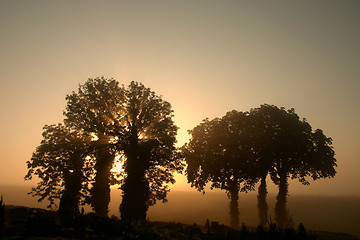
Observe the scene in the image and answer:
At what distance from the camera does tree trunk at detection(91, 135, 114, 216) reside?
36547mm

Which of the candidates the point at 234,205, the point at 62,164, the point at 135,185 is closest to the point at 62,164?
the point at 62,164

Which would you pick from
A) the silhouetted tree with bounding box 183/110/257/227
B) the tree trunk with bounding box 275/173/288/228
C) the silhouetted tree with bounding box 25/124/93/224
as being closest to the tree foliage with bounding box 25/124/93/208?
the silhouetted tree with bounding box 25/124/93/224

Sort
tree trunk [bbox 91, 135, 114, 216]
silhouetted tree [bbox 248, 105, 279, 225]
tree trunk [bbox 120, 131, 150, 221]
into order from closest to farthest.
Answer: tree trunk [bbox 120, 131, 150, 221] < tree trunk [bbox 91, 135, 114, 216] < silhouetted tree [bbox 248, 105, 279, 225]

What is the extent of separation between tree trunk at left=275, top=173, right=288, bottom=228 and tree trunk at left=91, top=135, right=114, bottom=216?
27339mm

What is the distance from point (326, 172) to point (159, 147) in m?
28.0

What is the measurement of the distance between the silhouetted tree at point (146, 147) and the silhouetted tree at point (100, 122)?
196 cm

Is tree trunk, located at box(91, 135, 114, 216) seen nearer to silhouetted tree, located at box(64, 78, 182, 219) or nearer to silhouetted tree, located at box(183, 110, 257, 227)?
silhouetted tree, located at box(64, 78, 182, 219)

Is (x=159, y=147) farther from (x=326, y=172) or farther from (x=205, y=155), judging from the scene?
(x=326, y=172)

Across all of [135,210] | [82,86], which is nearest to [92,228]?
[135,210]

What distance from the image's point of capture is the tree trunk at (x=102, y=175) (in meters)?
36.5

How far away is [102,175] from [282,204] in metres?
29.6

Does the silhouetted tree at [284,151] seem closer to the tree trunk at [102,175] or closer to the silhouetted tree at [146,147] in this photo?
the silhouetted tree at [146,147]

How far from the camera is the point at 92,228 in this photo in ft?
70.1

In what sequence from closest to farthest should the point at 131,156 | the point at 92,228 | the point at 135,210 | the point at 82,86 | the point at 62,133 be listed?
the point at 92,228, the point at 135,210, the point at 131,156, the point at 82,86, the point at 62,133
